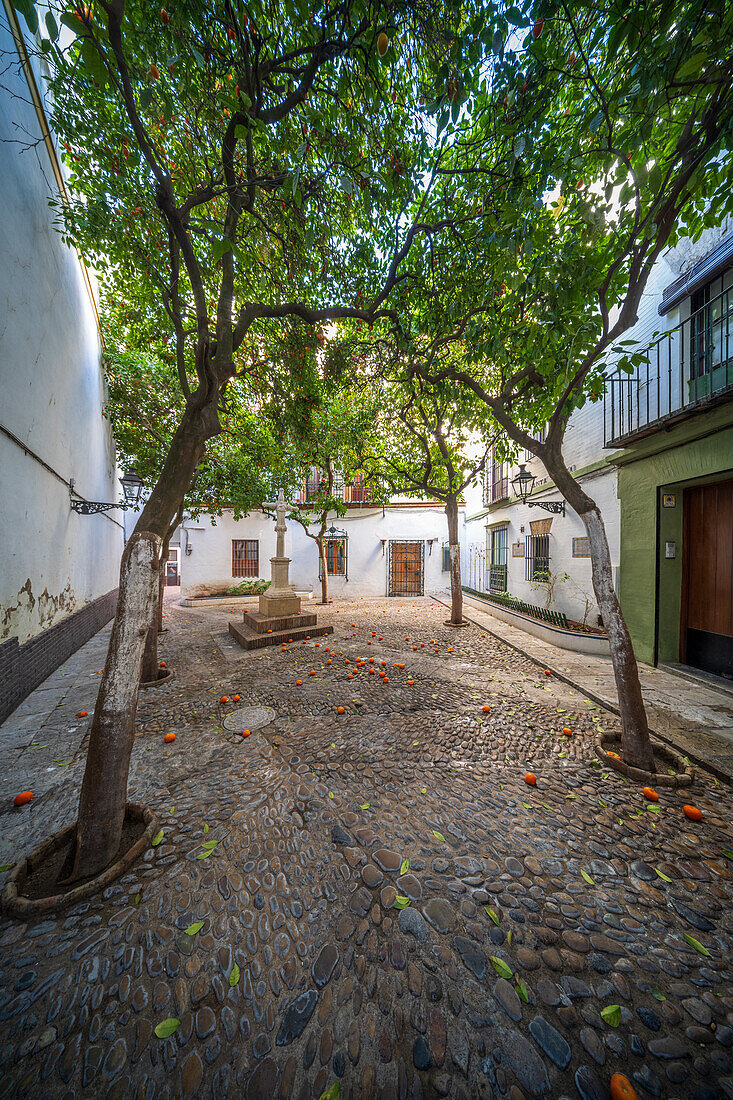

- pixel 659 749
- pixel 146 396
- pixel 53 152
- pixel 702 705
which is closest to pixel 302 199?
pixel 53 152

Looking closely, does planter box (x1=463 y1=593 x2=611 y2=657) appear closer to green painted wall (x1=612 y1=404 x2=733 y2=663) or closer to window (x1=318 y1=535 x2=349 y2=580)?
green painted wall (x1=612 y1=404 x2=733 y2=663)

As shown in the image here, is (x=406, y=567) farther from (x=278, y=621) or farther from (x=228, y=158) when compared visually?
(x=228, y=158)

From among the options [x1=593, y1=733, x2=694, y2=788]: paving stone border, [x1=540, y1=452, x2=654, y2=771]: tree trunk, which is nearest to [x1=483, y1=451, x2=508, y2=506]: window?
[x1=540, y1=452, x2=654, y2=771]: tree trunk

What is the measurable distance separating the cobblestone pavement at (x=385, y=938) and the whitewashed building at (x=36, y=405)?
2.70 m

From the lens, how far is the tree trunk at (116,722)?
6.34 ft

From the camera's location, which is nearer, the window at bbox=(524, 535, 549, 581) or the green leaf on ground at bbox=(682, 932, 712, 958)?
the green leaf on ground at bbox=(682, 932, 712, 958)

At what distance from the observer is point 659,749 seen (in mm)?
3049

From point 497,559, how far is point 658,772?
9.55 meters

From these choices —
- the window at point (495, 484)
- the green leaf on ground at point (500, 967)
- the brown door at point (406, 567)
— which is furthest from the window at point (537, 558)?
the green leaf on ground at point (500, 967)

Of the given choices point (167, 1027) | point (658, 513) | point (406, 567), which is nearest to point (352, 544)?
A: point (406, 567)

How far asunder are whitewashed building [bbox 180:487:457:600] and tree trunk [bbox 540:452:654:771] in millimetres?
11630

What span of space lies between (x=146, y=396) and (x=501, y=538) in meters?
10.4

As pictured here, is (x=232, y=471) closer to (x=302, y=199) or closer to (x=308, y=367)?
(x=308, y=367)

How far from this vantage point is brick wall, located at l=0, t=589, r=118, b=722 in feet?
12.0
